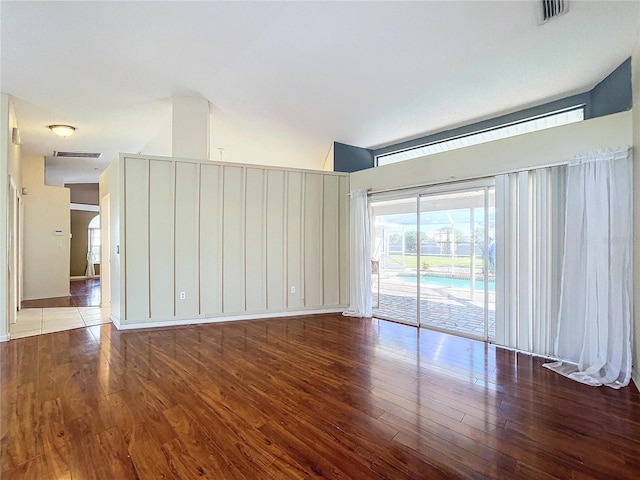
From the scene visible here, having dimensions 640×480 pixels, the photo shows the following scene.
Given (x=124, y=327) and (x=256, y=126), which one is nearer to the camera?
(x=124, y=327)

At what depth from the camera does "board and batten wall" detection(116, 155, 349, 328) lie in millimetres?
4977

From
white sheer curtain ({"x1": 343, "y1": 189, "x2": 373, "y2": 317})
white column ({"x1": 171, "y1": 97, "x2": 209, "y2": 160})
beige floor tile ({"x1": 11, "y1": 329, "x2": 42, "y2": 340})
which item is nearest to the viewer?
beige floor tile ({"x1": 11, "y1": 329, "x2": 42, "y2": 340})

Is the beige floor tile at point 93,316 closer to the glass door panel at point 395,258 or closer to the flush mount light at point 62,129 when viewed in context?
the flush mount light at point 62,129

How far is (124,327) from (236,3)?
4.54m

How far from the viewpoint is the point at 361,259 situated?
5.82m

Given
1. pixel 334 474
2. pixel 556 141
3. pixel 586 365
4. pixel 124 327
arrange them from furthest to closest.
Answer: pixel 124 327 < pixel 556 141 < pixel 586 365 < pixel 334 474

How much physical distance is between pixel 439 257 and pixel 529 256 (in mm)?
1314

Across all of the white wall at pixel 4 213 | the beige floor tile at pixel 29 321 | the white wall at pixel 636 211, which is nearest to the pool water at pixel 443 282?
the white wall at pixel 636 211

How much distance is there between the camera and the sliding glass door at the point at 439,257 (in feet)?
14.5

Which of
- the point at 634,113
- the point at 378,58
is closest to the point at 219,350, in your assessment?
the point at 378,58

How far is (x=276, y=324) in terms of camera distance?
17.2 ft

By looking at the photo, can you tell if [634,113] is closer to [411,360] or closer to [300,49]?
[411,360]

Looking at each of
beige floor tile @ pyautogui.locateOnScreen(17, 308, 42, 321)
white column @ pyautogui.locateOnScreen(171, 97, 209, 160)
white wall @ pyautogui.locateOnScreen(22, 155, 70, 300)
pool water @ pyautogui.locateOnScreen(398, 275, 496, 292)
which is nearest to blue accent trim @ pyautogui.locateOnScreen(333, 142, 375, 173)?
white column @ pyautogui.locateOnScreen(171, 97, 209, 160)

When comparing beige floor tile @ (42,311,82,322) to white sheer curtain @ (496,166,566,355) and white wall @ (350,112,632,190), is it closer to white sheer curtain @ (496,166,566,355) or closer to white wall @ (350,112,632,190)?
white wall @ (350,112,632,190)
